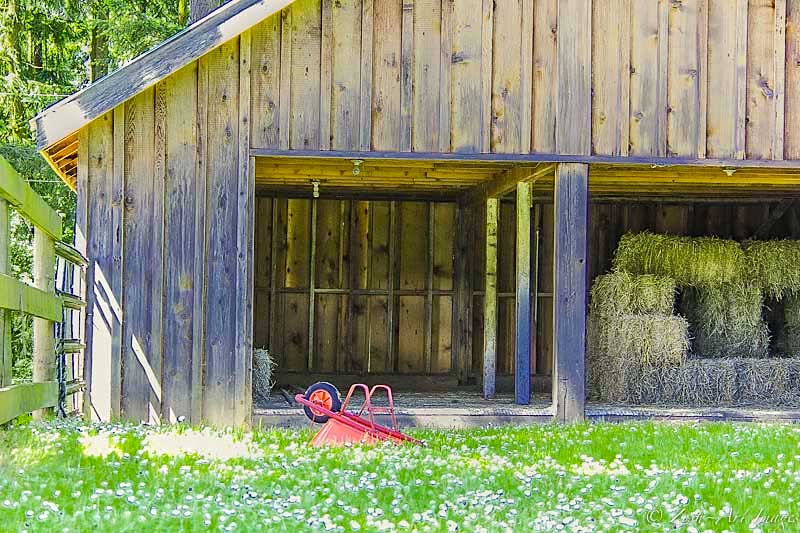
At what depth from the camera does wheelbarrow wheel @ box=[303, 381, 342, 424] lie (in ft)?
29.8

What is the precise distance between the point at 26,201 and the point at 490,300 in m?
7.92

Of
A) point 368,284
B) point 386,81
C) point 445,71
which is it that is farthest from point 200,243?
point 368,284

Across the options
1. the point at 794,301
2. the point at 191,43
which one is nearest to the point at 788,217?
the point at 794,301

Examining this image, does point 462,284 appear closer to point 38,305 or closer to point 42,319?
point 42,319

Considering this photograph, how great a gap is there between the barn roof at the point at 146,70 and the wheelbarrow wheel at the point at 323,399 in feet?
9.91

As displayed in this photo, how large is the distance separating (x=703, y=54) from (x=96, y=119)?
18.6 feet

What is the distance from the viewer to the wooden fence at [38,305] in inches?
265

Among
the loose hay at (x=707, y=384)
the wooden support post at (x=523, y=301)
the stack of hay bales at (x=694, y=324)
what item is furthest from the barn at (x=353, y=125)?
the loose hay at (x=707, y=384)

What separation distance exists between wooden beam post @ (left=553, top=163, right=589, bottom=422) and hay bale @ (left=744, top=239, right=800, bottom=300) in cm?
490

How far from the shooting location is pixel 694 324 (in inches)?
605

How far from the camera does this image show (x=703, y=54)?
11.0 meters

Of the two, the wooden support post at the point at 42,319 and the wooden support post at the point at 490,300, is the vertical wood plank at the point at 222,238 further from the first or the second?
the wooden support post at the point at 490,300

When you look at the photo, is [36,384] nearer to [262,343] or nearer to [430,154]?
[430,154]

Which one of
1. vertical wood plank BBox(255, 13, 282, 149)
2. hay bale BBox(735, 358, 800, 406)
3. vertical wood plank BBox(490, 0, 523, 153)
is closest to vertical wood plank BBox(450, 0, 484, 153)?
vertical wood plank BBox(490, 0, 523, 153)
